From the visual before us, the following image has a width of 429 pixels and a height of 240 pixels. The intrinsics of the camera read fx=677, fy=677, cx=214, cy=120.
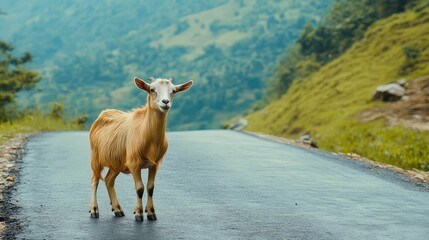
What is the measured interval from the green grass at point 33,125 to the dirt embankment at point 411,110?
14486 millimetres

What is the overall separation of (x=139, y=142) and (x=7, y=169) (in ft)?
19.8

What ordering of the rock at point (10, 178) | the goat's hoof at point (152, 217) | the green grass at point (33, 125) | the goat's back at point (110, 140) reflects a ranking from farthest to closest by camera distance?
the green grass at point (33, 125) → the rock at point (10, 178) → the goat's back at point (110, 140) → the goat's hoof at point (152, 217)

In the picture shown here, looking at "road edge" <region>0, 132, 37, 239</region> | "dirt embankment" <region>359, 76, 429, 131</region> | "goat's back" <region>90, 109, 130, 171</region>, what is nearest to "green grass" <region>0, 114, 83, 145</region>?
"road edge" <region>0, 132, 37, 239</region>

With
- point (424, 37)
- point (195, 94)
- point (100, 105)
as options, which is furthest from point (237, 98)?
point (424, 37)

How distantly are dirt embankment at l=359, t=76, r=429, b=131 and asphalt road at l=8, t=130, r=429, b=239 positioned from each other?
42.3 ft

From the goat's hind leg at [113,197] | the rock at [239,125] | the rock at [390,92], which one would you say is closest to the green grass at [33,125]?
the goat's hind leg at [113,197]

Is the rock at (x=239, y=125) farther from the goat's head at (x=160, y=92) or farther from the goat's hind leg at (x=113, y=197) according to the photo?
the goat's head at (x=160, y=92)

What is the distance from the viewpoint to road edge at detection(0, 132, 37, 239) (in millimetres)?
8289

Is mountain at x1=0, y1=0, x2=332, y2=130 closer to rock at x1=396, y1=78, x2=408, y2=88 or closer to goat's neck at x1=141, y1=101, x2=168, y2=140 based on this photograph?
rock at x1=396, y1=78, x2=408, y2=88

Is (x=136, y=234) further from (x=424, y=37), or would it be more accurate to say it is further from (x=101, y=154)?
(x=424, y=37)

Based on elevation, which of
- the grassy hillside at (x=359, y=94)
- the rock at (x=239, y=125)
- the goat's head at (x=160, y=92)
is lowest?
the rock at (x=239, y=125)

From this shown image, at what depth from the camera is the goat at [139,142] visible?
27.9ft

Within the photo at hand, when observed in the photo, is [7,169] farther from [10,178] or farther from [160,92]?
[160,92]

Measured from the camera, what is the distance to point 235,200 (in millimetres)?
10797
